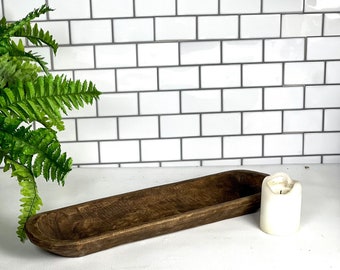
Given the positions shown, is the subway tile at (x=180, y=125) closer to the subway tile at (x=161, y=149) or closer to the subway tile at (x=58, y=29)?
the subway tile at (x=161, y=149)

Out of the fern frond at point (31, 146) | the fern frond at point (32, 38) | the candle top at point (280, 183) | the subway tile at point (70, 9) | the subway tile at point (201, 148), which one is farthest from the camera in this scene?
the subway tile at point (201, 148)

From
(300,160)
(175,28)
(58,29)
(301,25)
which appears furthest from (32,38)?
(300,160)

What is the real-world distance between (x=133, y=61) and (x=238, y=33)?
0.29 m

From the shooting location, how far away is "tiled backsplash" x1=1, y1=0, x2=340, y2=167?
155cm

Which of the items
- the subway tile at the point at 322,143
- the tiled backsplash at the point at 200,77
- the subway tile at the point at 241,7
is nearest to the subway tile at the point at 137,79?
the tiled backsplash at the point at 200,77

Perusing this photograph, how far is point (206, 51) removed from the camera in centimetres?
157

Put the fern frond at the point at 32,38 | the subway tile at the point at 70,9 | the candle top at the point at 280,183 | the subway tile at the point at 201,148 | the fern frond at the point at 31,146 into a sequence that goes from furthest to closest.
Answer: the subway tile at the point at 201,148 < the subway tile at the point at 70,9 < the fern frond at the point at 32,38 < the candle top at the point at 280,183 < the fern frond at the point at 31,146

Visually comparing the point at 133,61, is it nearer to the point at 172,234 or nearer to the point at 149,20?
the point at 149,20

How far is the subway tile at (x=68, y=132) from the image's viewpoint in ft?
5.27

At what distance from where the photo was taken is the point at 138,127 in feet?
5.30

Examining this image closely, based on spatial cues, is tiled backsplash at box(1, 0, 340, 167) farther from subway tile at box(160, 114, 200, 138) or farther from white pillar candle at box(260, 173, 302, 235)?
white pillar candle at box(260, 173, 302, 235)

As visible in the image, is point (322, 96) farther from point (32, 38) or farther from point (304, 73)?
point (32, 38)

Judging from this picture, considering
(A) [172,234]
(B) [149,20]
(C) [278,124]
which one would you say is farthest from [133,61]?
(A) [172,234]

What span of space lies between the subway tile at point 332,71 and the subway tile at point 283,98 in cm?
8
